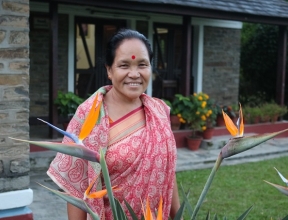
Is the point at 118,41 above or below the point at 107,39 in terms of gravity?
below

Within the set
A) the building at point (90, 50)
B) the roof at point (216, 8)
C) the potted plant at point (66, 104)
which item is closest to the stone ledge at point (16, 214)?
the building at point (90, 50)

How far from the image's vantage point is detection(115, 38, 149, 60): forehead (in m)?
1.77

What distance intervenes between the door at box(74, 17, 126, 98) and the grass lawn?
145 inches

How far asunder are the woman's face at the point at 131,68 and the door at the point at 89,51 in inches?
305

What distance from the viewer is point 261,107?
33.5 ft

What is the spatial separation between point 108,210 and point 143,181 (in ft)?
0.62

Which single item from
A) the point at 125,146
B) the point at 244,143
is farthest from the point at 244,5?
the point at 244,143

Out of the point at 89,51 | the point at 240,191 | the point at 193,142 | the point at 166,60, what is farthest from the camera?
the point at 166,60

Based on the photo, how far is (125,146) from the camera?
1.77 metres

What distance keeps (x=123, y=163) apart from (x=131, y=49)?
0.47 m

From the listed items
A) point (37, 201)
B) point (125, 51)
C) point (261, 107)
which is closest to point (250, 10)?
point (261, 107)

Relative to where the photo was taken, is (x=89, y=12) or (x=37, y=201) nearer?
(x=37, y=201)

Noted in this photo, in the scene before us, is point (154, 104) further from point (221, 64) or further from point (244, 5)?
point (221, 64)

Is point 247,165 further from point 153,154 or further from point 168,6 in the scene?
point 153,154
